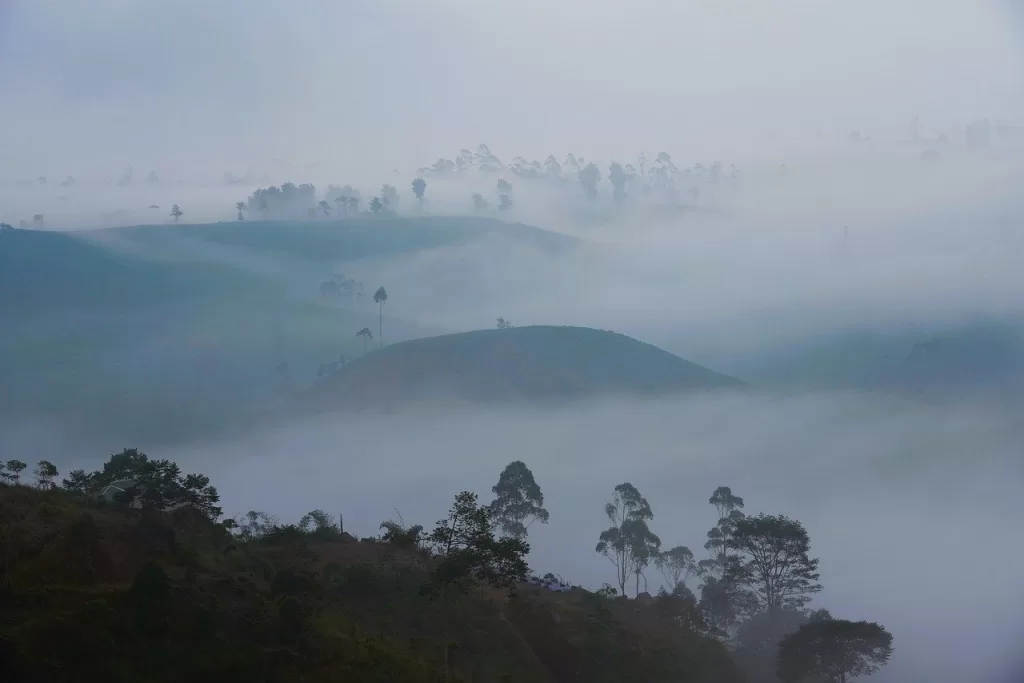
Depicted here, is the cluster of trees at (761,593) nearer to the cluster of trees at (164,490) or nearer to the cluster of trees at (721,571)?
the cluster of trees at (721,571)

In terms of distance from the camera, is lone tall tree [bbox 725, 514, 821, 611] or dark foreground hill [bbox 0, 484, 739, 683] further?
lone tall tree [bbox 725, 514, 821, 611]

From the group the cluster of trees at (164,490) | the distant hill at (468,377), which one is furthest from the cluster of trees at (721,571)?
the distant hill at (468,377)

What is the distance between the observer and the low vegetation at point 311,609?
104 ft

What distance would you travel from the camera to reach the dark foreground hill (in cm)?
3119

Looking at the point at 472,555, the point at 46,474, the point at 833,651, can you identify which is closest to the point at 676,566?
the point at 833,651

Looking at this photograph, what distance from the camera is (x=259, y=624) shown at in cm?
3525

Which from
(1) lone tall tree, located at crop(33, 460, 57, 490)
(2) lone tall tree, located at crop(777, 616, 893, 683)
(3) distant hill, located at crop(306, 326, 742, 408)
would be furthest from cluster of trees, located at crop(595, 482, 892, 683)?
(3) distant hill, located at crop(306, 326, 742, 408)

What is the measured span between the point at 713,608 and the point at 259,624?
48251 millimetres

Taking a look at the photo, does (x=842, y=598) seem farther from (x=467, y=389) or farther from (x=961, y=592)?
(x=467, y=389)

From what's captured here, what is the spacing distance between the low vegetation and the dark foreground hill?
0.09m

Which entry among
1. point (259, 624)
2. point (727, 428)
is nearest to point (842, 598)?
point (259, 624)

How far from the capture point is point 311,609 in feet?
124

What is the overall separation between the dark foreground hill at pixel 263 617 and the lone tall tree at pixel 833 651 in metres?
5.57

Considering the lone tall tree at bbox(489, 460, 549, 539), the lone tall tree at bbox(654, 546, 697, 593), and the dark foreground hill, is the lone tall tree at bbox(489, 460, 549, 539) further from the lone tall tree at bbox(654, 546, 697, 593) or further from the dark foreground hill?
the dark foreground hill
